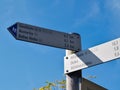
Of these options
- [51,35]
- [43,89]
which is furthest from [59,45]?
[43,89]

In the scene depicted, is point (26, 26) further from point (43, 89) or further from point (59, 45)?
point (43, 89)

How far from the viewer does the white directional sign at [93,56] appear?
14.8 ft

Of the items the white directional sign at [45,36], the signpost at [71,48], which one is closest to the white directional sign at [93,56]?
the signpost at [71,48]

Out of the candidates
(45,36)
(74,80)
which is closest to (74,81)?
(74,80)

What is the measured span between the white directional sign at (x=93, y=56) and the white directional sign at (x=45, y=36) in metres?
0.15

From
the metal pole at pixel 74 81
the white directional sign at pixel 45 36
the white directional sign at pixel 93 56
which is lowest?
the metal pole at pixel 74 81

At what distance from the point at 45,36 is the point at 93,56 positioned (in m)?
0.72

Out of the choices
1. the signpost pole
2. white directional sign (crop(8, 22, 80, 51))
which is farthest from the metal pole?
white directional sign (crop(8, 22, 80, 51))

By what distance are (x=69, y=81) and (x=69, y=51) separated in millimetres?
502

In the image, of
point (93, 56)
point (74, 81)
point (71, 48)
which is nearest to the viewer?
point (74, 81)

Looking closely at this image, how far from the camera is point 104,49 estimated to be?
4.64 meters

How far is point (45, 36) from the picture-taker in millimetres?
4762

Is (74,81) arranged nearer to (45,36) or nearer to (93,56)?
(93,56)

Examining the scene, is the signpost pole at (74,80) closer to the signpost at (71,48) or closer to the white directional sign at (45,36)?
the signpost at (71,48)
